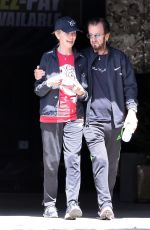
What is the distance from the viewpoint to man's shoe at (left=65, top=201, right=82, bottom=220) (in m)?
8.68

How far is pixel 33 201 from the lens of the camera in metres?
10.4

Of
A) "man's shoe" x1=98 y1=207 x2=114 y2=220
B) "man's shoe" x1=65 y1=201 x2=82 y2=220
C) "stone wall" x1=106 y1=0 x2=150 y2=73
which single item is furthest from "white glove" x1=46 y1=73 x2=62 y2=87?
"stone wall" x1=106 y1=0 x2=150 y2=73

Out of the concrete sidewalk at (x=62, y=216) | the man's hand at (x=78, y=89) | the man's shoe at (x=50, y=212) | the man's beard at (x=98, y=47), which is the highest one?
the man's beard at (x=98, y=47)

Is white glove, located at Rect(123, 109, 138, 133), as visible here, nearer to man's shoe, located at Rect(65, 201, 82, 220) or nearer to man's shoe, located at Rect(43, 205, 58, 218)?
man's shoe, located at Rect(65, 201, 82, 220)

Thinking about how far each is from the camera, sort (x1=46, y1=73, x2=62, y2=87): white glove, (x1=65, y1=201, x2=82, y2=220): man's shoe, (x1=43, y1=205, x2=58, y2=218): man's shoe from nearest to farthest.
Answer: (x1=65, y1=201, x2=82, y2=220): man's shoe
(x1=46, y1=73, x2=62, y2=87): white glove
(x1=43, y1=205, x2=58, y2=218): man's shoe

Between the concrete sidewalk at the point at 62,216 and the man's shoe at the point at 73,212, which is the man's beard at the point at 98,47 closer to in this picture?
the man's shoe at the point at 73,212

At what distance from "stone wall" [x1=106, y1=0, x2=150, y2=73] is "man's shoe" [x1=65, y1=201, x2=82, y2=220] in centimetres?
282

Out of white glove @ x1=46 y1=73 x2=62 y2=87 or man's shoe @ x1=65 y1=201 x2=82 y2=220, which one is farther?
white glove @ x1=46 y1=73 x2=62 y2=87

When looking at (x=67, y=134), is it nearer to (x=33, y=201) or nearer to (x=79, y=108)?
(x=79, y=108)

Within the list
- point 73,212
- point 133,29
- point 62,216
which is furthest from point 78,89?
point 133,29

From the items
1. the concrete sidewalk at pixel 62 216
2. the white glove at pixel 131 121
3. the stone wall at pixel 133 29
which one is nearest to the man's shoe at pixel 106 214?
the concrete sidewalk at pixel 62 216

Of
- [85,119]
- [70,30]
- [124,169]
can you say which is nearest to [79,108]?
[85,119]

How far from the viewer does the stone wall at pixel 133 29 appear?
36.1 ft

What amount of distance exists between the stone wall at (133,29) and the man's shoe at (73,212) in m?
2.82
